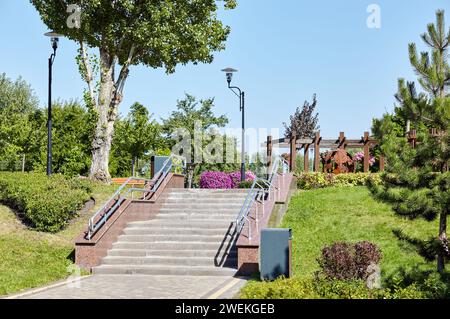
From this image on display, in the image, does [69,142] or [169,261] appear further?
[69,142]

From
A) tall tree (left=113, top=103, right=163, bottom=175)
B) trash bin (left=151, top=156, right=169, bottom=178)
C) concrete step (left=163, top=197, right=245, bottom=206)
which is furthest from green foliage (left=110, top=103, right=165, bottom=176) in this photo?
concrete step (left=163, top=197, right=245, bottom=206)

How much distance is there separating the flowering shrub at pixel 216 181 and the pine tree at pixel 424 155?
14.8 meters

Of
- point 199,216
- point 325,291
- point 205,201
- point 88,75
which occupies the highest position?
point 88,75

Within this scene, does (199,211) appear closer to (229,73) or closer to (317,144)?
(317,144)

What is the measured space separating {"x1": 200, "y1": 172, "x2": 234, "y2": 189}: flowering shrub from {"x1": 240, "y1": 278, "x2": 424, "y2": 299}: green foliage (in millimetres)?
16049

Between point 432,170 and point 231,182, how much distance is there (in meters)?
15.9

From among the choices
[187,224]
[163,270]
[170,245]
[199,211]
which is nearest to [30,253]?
[170,245]

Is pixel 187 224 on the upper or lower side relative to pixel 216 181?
lower

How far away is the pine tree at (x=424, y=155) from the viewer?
38.6 feet

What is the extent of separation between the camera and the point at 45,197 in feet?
59.7

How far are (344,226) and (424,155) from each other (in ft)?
19.1

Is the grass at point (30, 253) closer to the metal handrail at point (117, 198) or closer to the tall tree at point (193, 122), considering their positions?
the metal handrail at point (117, 198)

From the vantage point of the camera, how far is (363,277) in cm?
1151

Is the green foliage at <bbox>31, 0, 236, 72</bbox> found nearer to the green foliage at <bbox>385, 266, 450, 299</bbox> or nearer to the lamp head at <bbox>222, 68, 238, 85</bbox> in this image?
the lamp head at <bbox>222, 68, 238, 85</bbox>
